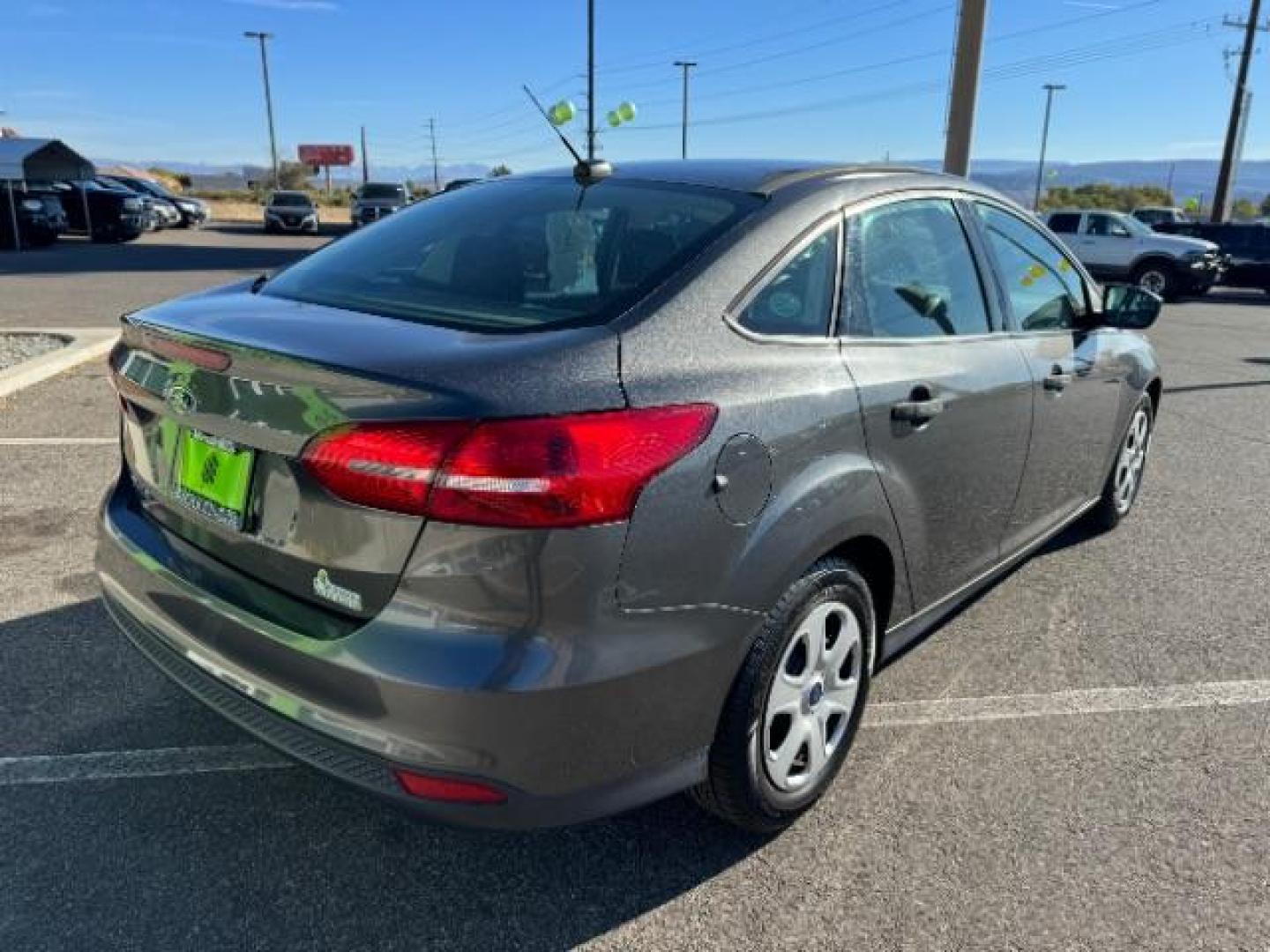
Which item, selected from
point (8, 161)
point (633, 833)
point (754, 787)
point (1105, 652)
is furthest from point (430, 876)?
point (8, 161)

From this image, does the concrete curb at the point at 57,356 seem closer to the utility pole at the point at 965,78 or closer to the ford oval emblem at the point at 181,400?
the ford oval emblem at the point at 181,400

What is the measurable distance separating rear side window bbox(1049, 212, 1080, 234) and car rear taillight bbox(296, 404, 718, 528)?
22077 mm

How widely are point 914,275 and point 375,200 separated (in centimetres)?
3495

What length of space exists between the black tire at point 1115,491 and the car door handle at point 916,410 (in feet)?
7.15

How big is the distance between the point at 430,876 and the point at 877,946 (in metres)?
1.06

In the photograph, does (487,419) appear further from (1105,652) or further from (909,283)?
(1105,652)

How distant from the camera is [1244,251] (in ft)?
72.5

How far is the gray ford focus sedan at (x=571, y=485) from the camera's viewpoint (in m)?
1.88

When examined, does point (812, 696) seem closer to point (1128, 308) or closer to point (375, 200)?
point (1128, 308)

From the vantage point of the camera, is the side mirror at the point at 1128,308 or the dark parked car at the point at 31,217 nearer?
the side mirror at the point at 1128,308

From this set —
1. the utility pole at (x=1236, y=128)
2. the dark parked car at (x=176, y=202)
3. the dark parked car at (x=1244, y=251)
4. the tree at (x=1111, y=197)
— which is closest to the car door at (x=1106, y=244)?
the dark parked car at (x=1244, y=251)

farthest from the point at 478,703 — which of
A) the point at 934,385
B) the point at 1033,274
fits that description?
the point at 1033,274

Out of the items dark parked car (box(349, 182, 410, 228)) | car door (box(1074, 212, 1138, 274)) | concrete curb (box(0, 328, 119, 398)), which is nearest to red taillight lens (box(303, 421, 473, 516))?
concrete curb (box(0, 328, 119, 398))

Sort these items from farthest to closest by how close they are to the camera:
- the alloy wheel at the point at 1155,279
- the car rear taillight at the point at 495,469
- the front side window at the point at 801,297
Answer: the alloy wheel at the point at 1155,279
the front side window at the point at 801,297
the car rear taillight at the point at 495,469
